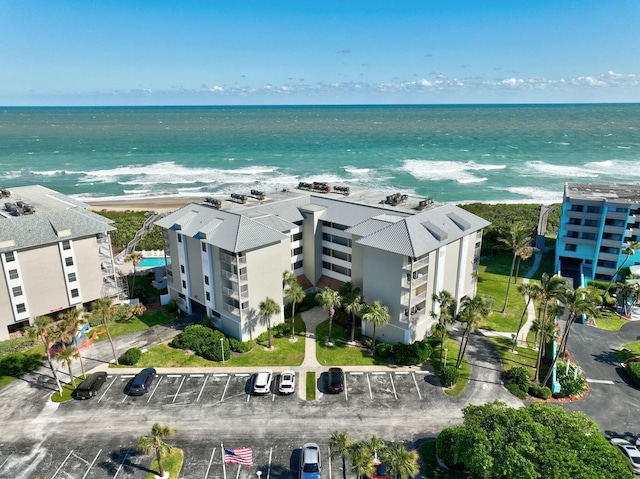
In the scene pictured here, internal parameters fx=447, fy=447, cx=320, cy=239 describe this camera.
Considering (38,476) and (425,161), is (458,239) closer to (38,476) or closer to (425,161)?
(38,476)

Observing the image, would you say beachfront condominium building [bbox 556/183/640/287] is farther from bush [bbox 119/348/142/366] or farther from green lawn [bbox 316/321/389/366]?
bush [bbox 119/348/142/366]

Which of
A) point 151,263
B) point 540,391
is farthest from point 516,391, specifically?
point 151,263

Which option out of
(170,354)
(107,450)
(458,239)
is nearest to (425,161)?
(458,239)

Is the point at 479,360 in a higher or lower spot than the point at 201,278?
lower

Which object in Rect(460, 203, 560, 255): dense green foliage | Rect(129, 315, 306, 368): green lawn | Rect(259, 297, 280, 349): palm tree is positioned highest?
Rect(259, 297, 280, 349): palm tree

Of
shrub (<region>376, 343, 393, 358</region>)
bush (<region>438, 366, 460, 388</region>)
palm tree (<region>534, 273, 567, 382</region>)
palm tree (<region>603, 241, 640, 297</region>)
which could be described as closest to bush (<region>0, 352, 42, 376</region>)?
shrub (<region>376, 343, 393, 358</region>)

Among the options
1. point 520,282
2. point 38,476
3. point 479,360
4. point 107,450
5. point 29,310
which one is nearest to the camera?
point 38,476
